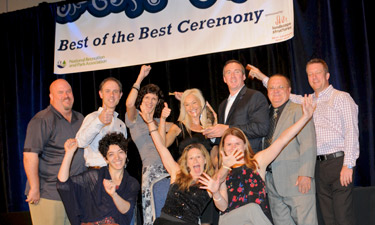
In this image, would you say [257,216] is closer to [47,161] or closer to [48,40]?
[47,161]

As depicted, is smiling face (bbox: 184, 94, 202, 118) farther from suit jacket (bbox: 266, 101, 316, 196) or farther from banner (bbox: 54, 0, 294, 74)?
banner (bbox: 54, 0, 294, 74)

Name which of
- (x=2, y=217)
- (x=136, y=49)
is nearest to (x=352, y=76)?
(x=136, y=49)

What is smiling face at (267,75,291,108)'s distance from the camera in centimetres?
368

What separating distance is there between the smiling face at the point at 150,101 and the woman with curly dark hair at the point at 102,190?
0.65 metres

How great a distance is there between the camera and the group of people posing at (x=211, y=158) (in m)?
3.18

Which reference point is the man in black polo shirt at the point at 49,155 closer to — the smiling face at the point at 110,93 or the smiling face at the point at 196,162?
the smiling face at the point at 110,93

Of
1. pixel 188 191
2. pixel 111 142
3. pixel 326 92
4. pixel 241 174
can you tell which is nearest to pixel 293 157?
pixel 241 174

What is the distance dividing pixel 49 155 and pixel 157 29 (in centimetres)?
225

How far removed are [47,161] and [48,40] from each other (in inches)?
103

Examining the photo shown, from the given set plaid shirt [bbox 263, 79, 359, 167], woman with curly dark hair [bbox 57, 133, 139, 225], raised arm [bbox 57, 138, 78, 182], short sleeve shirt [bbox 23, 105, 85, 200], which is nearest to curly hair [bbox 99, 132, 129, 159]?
woman with curly dark hair [bbox 57, 133, 139, 225]

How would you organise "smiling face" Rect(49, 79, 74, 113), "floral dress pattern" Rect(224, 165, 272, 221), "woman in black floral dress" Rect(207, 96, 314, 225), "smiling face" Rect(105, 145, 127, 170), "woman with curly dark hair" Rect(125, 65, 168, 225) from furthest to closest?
"smiling face" Rect(49, 79, 74, 113) → "woman with curly dark hair" Rect(125, 65, 168, 225) → "smiling face" Rect(105, 145, 127, 170) → "floral dress pattern" Rect(224, 165, 272, 221) → "woman in black floral dress" Rect(207, 96, 314, 225)

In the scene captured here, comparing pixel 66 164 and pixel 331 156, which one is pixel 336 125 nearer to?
pixel 331 156

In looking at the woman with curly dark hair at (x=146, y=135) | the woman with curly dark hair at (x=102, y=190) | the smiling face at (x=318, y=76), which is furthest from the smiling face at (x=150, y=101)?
the smiling face at (x=318, y=76)

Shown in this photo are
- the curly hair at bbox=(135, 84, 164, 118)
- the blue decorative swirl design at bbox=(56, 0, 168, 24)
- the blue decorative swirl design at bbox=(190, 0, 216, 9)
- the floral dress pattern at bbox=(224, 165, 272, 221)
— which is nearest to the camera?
the floral dress pattern at bbox=(224, 165, 272, 221)
